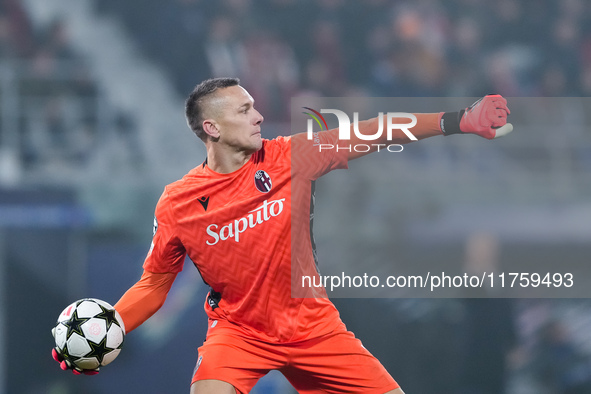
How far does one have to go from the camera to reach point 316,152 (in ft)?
11.9

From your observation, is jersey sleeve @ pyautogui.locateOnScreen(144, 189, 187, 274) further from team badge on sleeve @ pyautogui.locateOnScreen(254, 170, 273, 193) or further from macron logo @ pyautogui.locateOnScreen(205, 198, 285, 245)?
team badge on sleeve @ pyautogui.locateOnScreen(254, 170, 273, 193)

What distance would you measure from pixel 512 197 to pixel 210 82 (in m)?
3.97

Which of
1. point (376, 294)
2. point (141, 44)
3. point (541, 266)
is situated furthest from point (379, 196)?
point (141, 44)

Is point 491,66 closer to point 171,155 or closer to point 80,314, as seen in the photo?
point 171,155

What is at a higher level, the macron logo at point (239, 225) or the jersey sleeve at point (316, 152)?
the jersey sleeve at point (316, 152)

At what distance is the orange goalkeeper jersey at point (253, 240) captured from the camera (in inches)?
138

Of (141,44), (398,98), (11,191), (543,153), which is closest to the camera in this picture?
(11,191)

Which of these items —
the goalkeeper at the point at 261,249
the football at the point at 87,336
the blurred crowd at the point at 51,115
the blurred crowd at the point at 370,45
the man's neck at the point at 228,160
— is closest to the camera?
the football at the point at 87,336

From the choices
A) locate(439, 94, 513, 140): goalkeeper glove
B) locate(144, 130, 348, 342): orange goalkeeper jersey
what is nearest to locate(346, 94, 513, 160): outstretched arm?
locate(439, 94, 513, 140): goalkeeper glove

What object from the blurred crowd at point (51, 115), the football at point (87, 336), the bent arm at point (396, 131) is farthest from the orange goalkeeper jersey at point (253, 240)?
the blurred crowd at point (51, 115)

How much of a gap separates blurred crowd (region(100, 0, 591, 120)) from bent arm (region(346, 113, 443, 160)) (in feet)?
12.5

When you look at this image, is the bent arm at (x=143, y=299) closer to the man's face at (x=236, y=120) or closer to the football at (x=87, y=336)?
the football at (x=87, y=336)

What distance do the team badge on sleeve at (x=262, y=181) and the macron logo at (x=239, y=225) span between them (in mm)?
102

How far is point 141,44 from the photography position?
7.96 m
